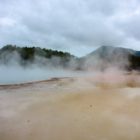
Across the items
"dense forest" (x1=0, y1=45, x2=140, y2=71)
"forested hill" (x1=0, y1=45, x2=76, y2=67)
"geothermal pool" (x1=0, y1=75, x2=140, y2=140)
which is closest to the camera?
"geothermal pool" (x1=0, y1=75, x2=140, y2=140)

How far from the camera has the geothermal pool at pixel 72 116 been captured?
17.7 feet

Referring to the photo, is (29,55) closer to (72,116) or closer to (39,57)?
(39,57)

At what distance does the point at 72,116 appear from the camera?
637cm

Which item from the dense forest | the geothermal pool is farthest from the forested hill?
the geothermal pool

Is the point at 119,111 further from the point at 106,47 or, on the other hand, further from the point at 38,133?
the point at 106,47

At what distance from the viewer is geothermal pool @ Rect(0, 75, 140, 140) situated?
5.39 meters

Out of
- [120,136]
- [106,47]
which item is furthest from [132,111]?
[106,47]

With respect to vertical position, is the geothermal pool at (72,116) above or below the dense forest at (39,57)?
below

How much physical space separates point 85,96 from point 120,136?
2988 millimetres

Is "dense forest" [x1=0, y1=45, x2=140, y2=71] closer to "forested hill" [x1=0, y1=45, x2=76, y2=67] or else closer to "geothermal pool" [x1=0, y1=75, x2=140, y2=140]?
"forested hill" [x1=0, y1=45, x2=76, y2=67]

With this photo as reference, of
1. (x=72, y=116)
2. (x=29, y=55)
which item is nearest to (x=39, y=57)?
(x=29, y=55)

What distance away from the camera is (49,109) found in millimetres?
6988

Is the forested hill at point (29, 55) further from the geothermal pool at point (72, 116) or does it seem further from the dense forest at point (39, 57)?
the geothermal pool at point (72, 116)

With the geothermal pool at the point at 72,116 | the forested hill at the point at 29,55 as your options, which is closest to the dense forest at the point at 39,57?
the forested hill at the point at 29,55
